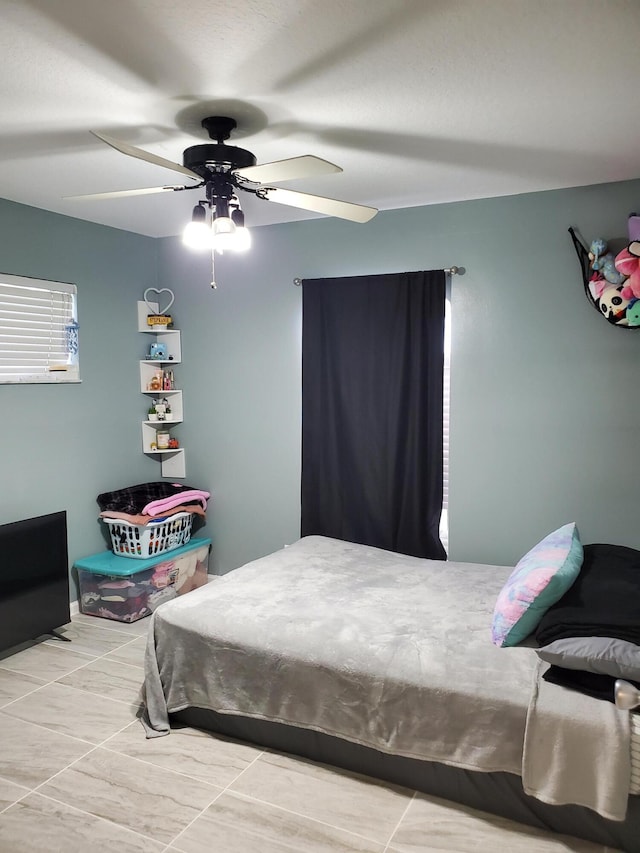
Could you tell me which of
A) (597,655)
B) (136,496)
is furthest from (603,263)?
(136,496)

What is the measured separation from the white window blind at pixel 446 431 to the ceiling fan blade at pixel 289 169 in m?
1.69

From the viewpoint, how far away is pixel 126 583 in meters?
4.00

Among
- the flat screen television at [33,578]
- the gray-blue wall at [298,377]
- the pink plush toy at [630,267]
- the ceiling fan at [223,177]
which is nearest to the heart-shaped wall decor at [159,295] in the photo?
Answer: the gray-blue wall at [298,377]

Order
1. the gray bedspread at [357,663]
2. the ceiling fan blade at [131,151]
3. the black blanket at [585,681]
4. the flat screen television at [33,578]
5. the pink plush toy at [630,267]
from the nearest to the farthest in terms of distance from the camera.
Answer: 1. the ceiling fan blade at [131,151]
2. the black blanket at [585,681]
3. the gray bedspread at [357,663]
4. the pink plush toy at [630,267]
5. the flat screen television at [33,578]

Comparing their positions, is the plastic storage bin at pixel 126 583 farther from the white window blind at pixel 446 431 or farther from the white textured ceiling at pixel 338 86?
the white textured ceiling at pixel 338 86

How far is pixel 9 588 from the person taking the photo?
3.38m

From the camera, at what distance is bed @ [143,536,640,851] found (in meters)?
2.04

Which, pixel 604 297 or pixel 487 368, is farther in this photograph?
pixel 487 368

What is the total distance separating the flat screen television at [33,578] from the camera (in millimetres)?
3367

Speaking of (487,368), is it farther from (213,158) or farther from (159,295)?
(159,295)

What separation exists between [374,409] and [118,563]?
Answer: 1.88m

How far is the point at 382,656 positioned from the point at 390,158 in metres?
2.15

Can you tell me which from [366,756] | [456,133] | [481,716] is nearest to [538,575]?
[481,716]

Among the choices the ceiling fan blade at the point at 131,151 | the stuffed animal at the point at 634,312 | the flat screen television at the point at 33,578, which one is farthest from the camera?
the flat screen television at the point at 33,578
